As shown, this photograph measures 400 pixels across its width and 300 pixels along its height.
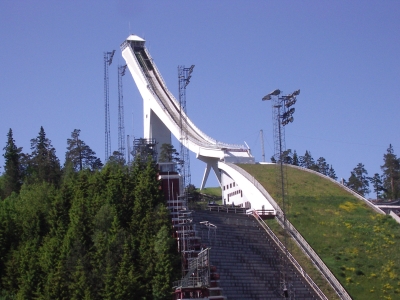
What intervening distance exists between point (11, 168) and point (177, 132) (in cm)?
1102

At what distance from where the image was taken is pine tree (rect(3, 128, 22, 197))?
4188cm

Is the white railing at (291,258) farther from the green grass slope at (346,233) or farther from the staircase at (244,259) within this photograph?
the green grass slope at (346,233)

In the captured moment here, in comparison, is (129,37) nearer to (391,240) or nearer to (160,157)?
(160,157)

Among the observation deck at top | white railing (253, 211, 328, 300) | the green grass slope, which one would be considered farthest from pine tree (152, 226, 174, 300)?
Result: the observation deck at top

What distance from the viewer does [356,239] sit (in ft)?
110

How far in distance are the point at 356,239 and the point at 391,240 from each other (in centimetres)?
165

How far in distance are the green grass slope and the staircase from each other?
2017 millimetres

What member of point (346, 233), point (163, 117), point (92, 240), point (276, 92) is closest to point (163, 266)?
point (92, 240)

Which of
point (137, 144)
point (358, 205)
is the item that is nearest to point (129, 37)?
point (137, 144)

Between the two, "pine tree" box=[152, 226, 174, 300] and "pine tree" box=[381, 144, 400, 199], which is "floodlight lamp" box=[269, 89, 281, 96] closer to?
"pine tree" box=[152, 226, 174, 300]

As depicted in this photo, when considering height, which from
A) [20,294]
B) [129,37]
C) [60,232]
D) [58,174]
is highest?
[129,37]

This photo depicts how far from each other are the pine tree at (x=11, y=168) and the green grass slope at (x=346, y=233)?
13.7m

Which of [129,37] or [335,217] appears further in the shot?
[129,37]

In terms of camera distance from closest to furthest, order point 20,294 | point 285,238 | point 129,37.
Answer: point 20,294 < point 285,238 < point 129,37
